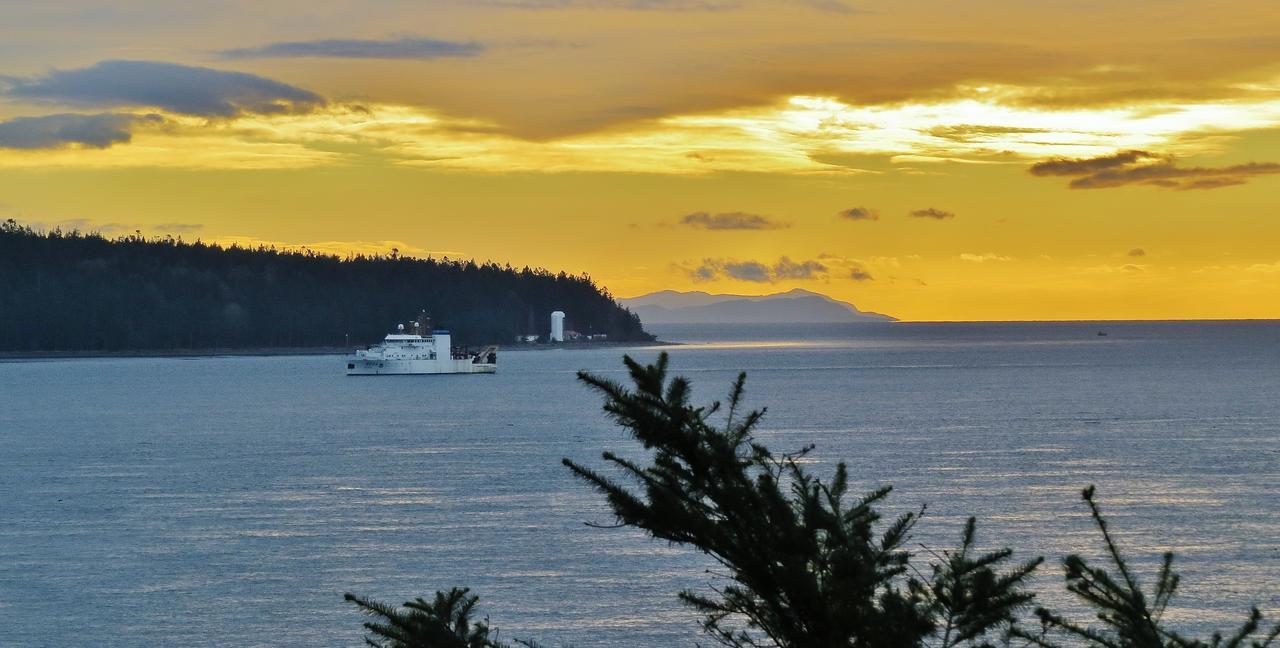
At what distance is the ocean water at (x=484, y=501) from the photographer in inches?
1147

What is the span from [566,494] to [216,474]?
15972mm

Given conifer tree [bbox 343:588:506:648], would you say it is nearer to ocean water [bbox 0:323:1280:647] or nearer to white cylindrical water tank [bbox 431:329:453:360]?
ocean water [bbox 0:323:1280:647]

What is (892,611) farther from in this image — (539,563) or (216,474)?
(216,474)

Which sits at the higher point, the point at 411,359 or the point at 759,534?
the point at 411,359

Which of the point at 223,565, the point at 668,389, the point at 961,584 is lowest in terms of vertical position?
the point at 223,565

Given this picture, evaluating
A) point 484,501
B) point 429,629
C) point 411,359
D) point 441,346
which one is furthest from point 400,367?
point 429,629

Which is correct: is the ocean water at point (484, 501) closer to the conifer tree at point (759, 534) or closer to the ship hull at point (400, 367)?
the conifer tree at point (759, 534)

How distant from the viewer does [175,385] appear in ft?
435

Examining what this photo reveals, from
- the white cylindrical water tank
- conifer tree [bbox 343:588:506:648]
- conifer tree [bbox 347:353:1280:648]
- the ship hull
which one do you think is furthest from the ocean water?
the white cylindrical water tank

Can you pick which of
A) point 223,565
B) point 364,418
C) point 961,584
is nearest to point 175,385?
point 364,418

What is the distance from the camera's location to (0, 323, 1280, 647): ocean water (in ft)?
95.5

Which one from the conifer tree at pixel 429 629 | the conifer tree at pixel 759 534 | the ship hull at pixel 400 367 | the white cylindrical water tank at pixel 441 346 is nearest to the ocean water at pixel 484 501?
the conifer tree at pixel 429 629

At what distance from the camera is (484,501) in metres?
45.2

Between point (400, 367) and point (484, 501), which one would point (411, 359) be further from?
point (484, 501)
